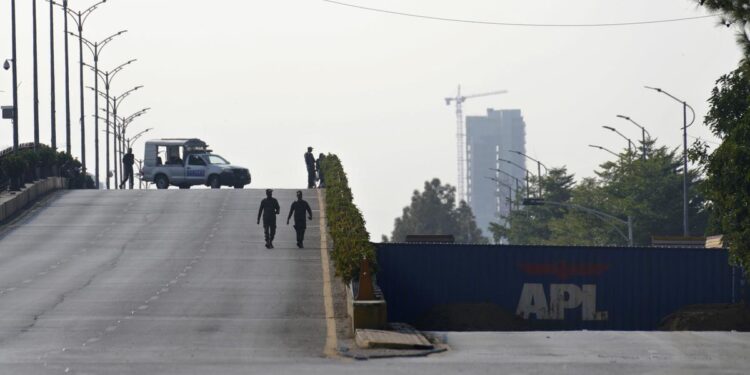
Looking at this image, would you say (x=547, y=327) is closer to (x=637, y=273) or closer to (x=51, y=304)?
(x=637, y=273)

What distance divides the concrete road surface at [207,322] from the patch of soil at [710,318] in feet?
33.2

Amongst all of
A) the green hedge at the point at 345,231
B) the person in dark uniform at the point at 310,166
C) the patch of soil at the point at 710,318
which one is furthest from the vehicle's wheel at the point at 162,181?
the patch of soil at the point at 710,318

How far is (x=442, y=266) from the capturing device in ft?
146

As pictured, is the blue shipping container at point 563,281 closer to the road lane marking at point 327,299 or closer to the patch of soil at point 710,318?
the patch of soil at point 710,318

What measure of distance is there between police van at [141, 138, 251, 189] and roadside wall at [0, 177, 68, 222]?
16.5 ft

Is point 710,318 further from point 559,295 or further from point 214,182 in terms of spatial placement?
point 214,182

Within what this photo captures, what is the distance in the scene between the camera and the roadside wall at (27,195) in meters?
58.0

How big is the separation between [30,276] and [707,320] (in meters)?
18.2

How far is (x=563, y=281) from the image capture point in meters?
44.8

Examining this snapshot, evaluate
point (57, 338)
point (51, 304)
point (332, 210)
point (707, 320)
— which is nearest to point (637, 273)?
point (707, 320)

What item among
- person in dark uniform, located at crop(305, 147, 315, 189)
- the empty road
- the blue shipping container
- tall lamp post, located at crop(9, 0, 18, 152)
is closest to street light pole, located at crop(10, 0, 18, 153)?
tall lamp post, located at crop(9, 0, 18, 152)

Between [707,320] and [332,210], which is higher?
[332,210]

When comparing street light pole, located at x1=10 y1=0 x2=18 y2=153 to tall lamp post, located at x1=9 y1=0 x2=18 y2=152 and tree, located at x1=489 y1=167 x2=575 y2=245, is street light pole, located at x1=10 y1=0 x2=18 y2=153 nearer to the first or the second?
tall lamp post, located at x1=9 y1=0 x2=18 y2=152

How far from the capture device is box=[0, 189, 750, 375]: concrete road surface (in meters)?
24.0
